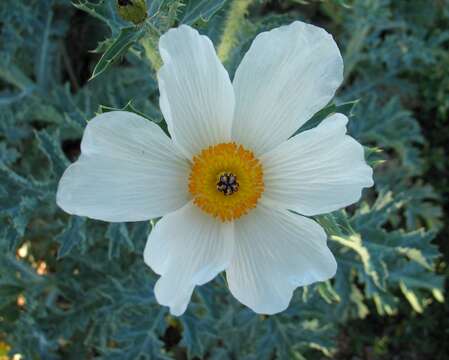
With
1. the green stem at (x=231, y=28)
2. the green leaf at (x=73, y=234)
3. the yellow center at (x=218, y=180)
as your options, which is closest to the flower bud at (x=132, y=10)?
the yellow center at (x=218, y=180)

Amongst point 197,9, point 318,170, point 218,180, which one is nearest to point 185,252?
point 218,180

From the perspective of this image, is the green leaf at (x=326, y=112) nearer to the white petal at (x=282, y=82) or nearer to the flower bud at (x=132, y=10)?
the white petal at (x=282, y=82)

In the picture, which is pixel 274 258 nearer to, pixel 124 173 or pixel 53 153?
pixel 124 173

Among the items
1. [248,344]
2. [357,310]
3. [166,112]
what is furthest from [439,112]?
[166,112]

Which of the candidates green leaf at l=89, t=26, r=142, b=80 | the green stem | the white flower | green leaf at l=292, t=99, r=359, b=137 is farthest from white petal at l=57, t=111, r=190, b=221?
the green stem

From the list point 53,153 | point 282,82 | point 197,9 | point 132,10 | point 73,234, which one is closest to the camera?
point 132,10

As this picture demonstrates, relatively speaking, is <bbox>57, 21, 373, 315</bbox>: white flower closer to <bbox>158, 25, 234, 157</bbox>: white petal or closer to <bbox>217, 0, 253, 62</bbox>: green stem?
<bbox>158, 25, 234, 157</bbox>: white petal

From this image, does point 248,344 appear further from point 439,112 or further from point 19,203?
point 439,112
